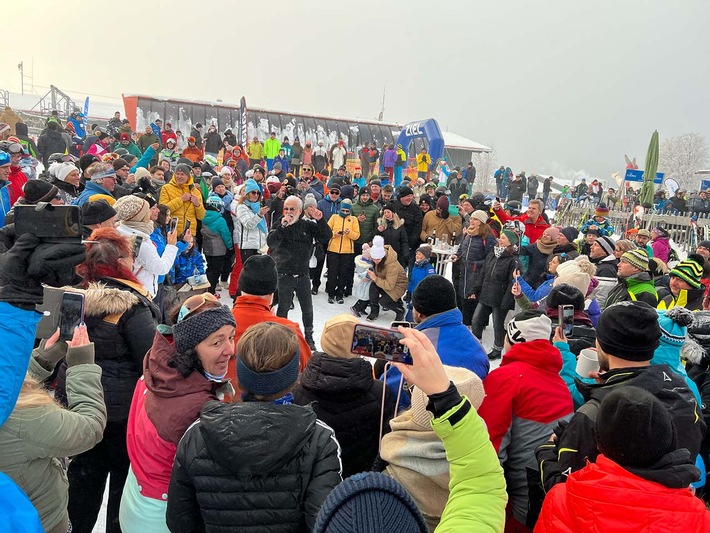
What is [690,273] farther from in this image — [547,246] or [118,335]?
[118,335]

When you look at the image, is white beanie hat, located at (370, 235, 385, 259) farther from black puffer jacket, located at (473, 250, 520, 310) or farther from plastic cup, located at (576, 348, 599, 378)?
plastic cup, located at (576, 348, 599, 378)

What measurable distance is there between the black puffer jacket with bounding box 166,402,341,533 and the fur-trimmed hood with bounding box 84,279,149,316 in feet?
3.85

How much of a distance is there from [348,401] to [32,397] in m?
1.20

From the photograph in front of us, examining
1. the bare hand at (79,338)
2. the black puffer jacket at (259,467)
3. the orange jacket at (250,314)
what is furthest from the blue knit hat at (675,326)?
the bare hand at (79,338)

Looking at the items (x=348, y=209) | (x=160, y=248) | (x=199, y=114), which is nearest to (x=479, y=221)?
(x=348, y=209)

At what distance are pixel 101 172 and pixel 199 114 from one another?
64.4 feet

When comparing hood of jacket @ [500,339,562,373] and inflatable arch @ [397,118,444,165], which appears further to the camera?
inflatable arch @ [397,118,444,165]

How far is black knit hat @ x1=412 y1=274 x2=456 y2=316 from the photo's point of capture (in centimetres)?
294

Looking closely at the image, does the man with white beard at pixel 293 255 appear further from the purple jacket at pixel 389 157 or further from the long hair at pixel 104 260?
the purple jacket at pixel 389 157

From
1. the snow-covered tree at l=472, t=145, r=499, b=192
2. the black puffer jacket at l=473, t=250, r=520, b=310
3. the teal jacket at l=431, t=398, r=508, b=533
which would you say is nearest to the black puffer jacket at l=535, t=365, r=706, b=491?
the teal jacket at l=431, t=398, r=508, b=533

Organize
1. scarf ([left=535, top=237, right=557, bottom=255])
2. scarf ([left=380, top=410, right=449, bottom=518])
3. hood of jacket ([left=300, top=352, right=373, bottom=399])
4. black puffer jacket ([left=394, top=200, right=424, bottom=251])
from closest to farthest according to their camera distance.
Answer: scarf ([left=380, top=410, right=449, bottom=518]) < hood of jacket ([left=300, top=352, right=373, bottom=399]) < scarf ([left=535, top=237, right=557, bottom=255]) < black puffer jacket ([left=394, top=200, right=424, bottom=251])

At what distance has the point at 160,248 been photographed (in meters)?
4.97

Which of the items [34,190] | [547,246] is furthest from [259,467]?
[547,246]

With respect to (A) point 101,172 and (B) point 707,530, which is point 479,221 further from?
(B) point 707,530
